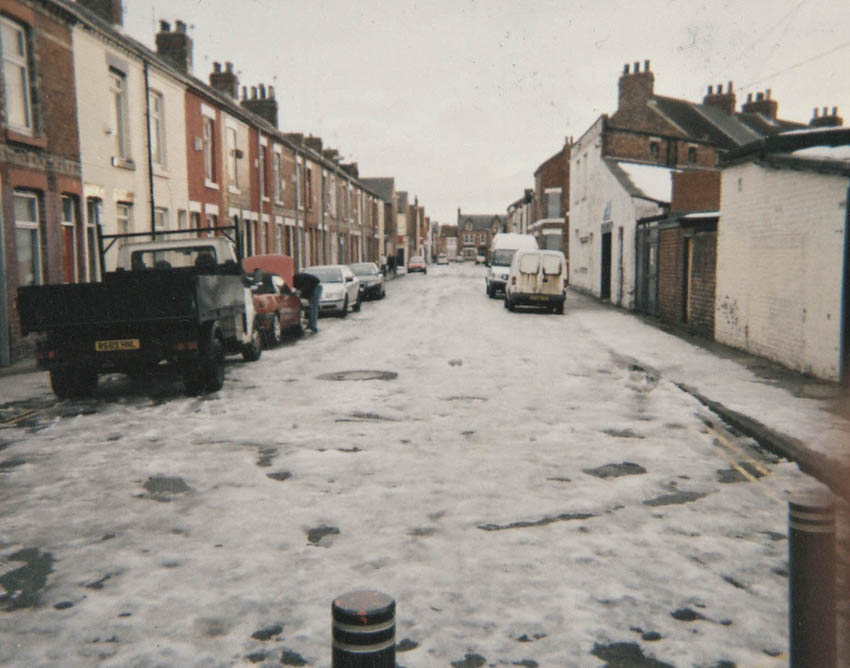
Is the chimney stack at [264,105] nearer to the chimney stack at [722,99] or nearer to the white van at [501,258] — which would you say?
the white van at [501,258]

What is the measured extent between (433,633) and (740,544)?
91.4 inches

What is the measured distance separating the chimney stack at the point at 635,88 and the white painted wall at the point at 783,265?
28282 millimetres

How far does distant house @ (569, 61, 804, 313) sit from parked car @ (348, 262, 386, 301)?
9.45 metres

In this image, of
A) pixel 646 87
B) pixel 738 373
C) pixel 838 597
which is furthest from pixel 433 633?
pixel 646 87

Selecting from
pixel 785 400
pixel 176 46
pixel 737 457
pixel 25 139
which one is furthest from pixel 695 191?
pixel 25 139

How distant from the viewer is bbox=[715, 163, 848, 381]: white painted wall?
10734mm

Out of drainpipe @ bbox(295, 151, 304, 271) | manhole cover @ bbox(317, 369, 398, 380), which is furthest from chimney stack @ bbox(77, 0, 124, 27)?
drainpipe @ bbox(295, 151, 304, 271)

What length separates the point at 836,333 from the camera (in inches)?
414

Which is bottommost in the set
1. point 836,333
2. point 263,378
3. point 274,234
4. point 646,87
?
point 263,378

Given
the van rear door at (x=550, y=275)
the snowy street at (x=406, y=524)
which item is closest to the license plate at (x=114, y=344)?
the snowy street at (x=406, y=524)

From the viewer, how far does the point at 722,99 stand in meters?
56.2

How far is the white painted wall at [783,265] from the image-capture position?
1073 centimetres

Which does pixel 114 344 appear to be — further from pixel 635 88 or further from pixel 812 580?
pixel 635 88

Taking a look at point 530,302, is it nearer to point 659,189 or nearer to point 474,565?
point 659,189
